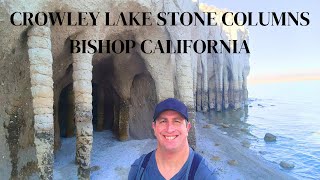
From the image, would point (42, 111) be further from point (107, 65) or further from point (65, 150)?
point (107, 65)

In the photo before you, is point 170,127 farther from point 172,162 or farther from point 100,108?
point 100,108

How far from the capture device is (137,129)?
1836 cm

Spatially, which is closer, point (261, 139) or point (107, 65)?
point (107, 65)

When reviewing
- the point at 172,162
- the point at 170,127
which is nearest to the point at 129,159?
the point at 172,162

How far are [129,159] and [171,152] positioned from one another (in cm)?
1020

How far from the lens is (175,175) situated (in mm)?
3080

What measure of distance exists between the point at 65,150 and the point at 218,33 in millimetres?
29492

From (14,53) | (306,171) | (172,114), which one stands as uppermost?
(14,53)

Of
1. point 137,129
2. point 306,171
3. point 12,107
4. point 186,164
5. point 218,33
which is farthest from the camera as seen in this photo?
point 218,33

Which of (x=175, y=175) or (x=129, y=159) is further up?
(x=175, y=175)

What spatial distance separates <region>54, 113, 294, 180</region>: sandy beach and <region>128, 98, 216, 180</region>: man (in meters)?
8.22

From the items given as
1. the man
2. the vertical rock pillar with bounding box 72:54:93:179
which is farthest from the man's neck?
the vertical rock pillar with bounding box 72:54:93:179

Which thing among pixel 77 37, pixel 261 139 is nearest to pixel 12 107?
pixel 77 37

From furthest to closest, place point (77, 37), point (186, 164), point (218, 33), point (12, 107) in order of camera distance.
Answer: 1. point (218, 33)
2. point (77, 37)
3. point (12, 107)
4. point (186, 164)
